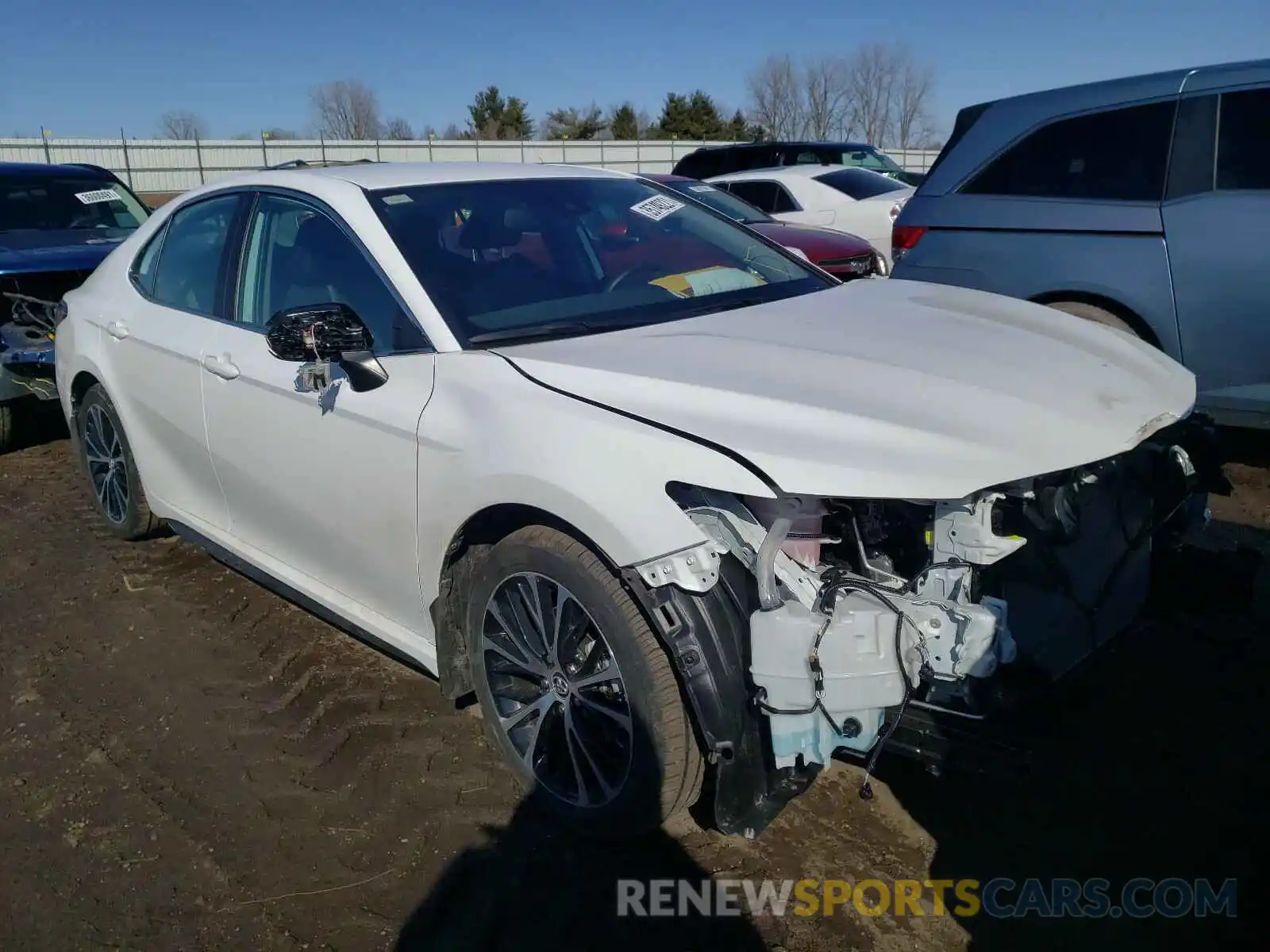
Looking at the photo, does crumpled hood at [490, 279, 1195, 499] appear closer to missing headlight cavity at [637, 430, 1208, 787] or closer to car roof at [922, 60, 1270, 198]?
missing headlight cavity at [637, 430, 1208, 787]

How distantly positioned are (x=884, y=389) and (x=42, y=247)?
Result: 713 cm

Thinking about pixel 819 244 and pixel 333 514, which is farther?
pixel 819 244

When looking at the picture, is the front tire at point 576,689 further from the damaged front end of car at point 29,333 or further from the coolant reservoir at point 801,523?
the damaged front end of car at point 29,333

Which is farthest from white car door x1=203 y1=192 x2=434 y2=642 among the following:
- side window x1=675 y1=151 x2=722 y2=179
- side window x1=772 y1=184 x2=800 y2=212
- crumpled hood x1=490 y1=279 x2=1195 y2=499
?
side window x1=675 y1=151 x2=722 y2=179

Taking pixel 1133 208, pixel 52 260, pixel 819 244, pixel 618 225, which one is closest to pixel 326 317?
pixel 618 225

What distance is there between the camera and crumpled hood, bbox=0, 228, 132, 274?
6.83 meters

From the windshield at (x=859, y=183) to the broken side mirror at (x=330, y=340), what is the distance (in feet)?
33.3

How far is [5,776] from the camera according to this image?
10.6 feet

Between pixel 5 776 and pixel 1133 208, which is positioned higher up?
pixel 1133 208

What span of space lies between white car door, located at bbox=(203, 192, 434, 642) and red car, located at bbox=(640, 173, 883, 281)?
5745mm

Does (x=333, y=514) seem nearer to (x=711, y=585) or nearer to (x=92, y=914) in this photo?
(x=92, y=914)

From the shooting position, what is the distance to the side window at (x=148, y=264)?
173 inches

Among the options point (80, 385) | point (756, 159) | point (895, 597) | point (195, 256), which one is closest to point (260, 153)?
point (756, 159)

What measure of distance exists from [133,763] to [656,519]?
6.78ft
